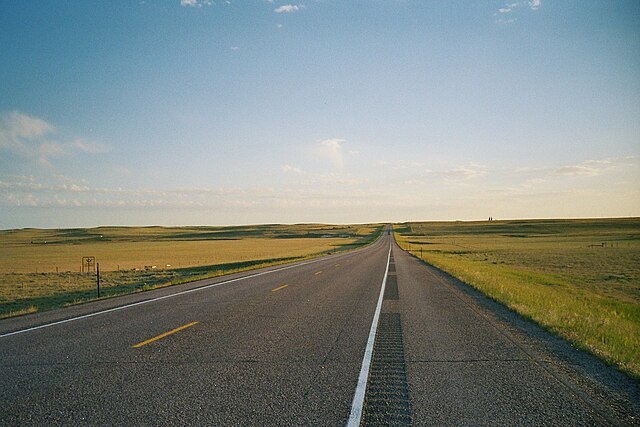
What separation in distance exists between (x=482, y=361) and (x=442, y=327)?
3.07 metres

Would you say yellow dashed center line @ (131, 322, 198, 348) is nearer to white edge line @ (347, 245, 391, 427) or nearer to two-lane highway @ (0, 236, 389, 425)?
two-lane highway @ (0, 236, 389, 425)

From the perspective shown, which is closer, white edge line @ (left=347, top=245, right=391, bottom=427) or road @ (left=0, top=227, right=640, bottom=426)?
white edge line @ (left=347, top=245, right=391, bottom=427)

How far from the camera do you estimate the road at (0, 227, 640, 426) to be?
17.4ft

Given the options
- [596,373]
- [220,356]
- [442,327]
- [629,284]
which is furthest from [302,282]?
[629,284]

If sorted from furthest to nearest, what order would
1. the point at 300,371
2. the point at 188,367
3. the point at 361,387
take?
the point at 188,367
the point at 300,371
the point at 361,387

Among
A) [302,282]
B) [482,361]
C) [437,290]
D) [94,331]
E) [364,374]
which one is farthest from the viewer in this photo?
[302,282]

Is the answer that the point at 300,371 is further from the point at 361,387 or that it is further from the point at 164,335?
the point at 164,335

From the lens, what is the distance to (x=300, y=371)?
22.8 ft

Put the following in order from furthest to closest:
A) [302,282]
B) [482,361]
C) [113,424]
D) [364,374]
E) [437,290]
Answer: [302,282], [437,290], [482,361], [364,374], [113,424]

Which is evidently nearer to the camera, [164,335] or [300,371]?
Result: [300,371]

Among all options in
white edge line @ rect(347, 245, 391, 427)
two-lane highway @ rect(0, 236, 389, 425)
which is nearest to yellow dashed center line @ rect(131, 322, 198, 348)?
two-lane highway @ rect(0, 236, 389, 425)

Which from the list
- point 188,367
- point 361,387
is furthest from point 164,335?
→ point 361,387

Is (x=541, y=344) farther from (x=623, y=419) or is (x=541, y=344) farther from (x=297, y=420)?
(x=297, y=420)

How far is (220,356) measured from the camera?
311 inches
